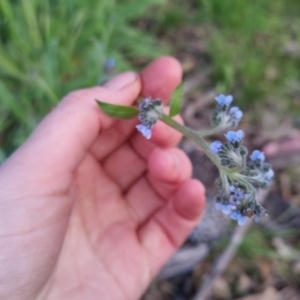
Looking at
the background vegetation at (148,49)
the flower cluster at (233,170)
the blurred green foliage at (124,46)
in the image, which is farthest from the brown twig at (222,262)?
the flower cluster at (233,170)

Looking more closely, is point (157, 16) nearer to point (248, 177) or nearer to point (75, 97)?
point (75, 97)

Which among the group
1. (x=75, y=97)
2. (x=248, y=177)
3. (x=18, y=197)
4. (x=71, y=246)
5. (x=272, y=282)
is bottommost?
(x=272, y=282)

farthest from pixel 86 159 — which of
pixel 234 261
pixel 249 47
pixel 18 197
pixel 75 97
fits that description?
pixel 249 47

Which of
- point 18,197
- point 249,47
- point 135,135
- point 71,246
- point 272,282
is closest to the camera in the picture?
point 18,197

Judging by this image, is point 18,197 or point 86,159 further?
point 86,159

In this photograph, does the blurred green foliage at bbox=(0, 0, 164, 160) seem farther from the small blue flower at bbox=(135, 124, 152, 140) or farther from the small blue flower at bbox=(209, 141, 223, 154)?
the small blue flower at bbox=(209, 141, 223, 154)

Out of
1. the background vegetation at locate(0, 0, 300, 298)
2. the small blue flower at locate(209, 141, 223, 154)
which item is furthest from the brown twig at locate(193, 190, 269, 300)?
the small blue flower at locate(209, 141, 223, 154)

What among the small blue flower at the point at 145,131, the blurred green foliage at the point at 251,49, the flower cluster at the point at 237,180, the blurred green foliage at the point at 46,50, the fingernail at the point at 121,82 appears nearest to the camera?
the flower cluster at the point at 237,180

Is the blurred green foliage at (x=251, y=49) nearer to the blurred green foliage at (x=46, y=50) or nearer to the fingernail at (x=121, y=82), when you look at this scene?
the blurred green foliage at (x=46, y=50)
